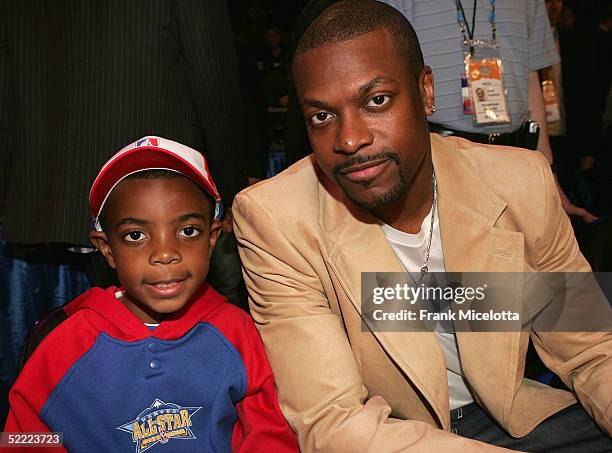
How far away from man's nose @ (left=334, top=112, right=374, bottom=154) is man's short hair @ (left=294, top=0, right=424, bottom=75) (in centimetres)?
21

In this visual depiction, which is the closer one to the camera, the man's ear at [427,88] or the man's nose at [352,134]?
the man's nose at [352,134]

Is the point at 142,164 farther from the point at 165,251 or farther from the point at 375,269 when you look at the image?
the point at 375,269

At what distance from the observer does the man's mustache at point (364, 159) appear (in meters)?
1.68

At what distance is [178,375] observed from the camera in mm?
1749

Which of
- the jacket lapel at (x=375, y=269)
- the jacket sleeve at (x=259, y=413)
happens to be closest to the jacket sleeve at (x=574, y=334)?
the jacket lapel at (x=375, y=269)

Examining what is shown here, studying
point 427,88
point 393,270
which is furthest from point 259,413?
point 427,88

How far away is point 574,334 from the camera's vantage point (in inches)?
73.6

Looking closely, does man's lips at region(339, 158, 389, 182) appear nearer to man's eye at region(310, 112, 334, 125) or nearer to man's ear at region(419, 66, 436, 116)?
man's eye at region(310, 112, 334, 125)

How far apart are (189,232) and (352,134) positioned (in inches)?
21.4

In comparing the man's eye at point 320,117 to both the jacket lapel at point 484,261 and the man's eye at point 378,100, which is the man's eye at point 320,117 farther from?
the jacket lapel at point 484,261

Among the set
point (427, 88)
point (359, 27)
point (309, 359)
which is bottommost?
point (309, 359)

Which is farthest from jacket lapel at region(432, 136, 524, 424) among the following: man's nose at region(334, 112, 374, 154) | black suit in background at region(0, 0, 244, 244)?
black suit in background at region(0, 0, 244, 244)

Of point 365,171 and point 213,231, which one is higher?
point 365,171

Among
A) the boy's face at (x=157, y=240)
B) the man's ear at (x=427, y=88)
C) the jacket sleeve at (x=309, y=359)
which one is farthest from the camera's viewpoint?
the man's ear at (x=427, y=88)
